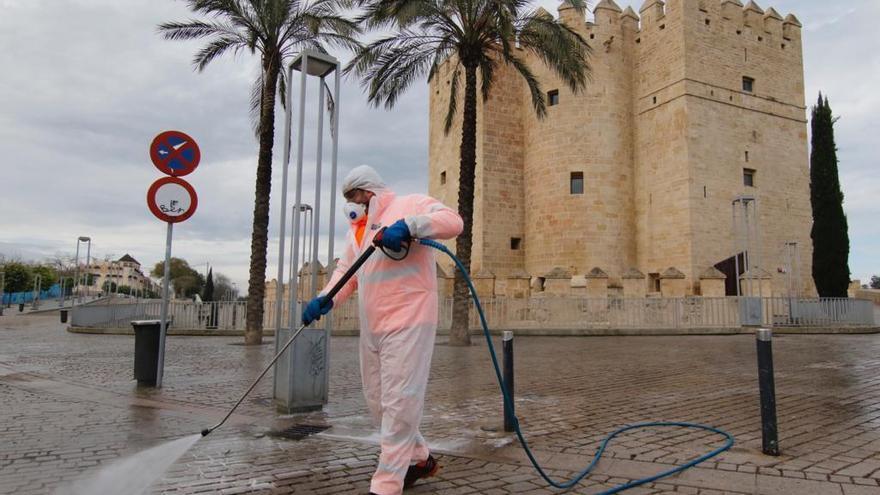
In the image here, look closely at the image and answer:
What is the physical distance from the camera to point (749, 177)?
88.4 ft

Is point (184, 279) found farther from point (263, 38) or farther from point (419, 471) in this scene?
point (419, 471)

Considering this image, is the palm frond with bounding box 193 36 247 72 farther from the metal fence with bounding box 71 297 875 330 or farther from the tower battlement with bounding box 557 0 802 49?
the tower battlement with bounding box 557 0 802 49

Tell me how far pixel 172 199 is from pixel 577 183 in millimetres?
21589

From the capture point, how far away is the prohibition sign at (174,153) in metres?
7.13

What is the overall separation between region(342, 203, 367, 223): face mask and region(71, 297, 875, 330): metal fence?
14659mm

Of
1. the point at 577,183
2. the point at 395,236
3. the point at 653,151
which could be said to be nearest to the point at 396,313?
the point at 395,236

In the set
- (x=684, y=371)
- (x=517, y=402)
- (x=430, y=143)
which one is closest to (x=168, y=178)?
(x=517, y=402)

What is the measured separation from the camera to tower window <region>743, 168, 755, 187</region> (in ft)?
87.9

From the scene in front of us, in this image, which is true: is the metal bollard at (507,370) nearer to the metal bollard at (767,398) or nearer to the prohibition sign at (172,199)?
the metal bollard at (767,398)

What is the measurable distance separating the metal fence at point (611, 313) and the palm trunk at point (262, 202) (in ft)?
12.7

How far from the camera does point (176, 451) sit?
376 centimetres

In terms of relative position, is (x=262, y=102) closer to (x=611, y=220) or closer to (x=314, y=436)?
(x=314, y=436)

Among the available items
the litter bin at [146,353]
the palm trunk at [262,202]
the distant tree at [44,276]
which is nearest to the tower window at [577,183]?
the palm trunk at [262,202]

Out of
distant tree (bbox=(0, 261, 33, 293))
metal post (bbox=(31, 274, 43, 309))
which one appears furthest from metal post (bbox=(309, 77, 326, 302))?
distant tree (bbox=(0, 261, 33, 293))
